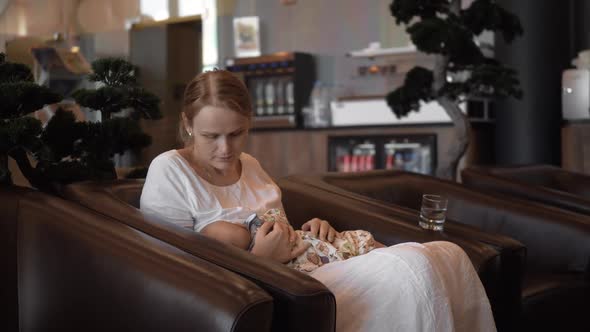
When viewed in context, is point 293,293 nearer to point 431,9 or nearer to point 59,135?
point 59,135

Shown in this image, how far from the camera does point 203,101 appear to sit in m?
→ 1.93

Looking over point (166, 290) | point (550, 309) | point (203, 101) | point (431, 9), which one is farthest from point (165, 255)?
point (431, 9)

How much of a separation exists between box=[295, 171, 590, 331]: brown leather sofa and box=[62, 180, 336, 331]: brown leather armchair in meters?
0.83

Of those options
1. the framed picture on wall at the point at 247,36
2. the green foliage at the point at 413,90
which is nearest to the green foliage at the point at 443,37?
the green foliage at the point at 413,90

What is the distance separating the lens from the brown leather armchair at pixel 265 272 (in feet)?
4.52

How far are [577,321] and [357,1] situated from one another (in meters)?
5.61

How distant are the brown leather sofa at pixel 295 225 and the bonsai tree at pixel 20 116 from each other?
19 cm

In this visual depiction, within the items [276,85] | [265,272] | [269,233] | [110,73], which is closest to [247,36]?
[276,85]

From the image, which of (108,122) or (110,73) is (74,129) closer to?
(108,122)

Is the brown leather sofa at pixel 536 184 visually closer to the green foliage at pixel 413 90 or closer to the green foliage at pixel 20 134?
the green foliage at pixel 413 90

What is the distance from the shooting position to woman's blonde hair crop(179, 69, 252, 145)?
6.29 feet

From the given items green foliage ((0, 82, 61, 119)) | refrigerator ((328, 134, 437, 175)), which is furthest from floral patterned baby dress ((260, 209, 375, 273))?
refrigerator ((328, 134, 437, 175))

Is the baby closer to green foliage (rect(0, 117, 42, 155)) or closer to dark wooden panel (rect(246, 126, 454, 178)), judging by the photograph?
green foliage (rect(0, 117, 42, 155))

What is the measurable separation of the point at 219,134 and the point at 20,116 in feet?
2.11
